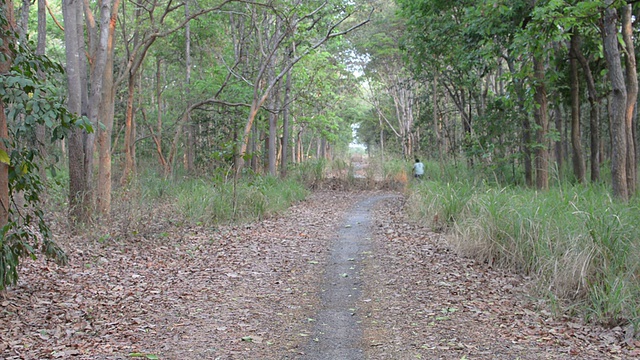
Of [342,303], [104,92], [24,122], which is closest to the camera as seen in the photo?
[24,122]

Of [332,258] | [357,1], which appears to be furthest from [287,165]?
[332,258]

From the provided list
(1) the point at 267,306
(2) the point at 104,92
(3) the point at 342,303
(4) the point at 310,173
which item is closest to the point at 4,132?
(1) the point at 267,306

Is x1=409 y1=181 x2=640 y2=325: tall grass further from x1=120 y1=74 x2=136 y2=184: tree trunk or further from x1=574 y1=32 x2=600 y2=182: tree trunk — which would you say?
x1=120 y1=74 x2=136 y2=184: tree trunk

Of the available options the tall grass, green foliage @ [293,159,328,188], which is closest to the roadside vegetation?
the tall grass

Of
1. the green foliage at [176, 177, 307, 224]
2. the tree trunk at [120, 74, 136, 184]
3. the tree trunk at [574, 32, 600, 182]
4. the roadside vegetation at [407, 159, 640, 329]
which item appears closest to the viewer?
the roadside vegetation at [407, 159, 640, 329]

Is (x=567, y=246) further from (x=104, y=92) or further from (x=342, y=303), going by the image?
(x=104, y=92)

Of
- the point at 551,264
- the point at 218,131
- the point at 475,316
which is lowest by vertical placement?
the point at 475,316

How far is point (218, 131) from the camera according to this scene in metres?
21.7

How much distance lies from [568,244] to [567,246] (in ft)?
0.14

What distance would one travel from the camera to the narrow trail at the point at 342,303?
195 inches

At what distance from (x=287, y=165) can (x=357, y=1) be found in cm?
819

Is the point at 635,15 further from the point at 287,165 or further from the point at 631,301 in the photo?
the point at 287,165

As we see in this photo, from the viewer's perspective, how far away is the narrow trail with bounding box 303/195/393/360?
16.2 feet

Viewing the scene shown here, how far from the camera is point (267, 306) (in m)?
6.32
